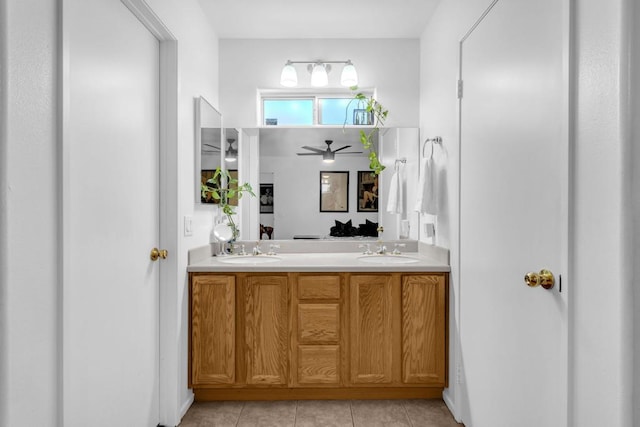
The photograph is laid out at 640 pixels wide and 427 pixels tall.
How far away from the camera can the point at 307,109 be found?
3.10 metres

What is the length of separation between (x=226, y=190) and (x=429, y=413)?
1834 millimetres

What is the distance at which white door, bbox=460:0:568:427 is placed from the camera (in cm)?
133

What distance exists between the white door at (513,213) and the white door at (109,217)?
1.49 metres

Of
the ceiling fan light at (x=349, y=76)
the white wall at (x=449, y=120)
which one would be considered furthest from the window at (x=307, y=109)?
the white wall at (x=449, y=120)

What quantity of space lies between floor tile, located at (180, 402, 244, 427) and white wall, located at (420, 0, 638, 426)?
1.71 metres

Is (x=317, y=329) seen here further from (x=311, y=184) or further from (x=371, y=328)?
(x=311, y=184)

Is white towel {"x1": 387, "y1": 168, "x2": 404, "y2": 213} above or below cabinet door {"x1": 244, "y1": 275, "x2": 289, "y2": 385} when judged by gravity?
above

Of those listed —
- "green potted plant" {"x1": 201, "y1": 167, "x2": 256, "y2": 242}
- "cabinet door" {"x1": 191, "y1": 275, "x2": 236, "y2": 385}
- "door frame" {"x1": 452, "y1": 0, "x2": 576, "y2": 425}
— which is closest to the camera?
"door frame" {"x1": 452, "y1": 0, "x2": 576, "y2": 425}

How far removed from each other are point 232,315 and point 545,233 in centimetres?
168

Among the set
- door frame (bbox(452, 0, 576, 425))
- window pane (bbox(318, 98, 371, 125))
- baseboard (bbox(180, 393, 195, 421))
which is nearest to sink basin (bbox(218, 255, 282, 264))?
baseboard (bbox(180, 393, 195, 421))

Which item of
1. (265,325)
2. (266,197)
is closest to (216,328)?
(265,325)
